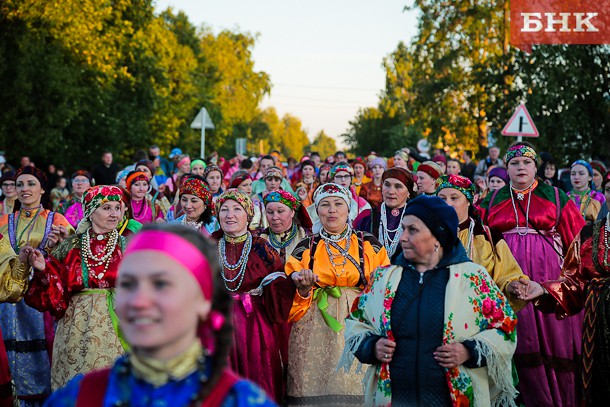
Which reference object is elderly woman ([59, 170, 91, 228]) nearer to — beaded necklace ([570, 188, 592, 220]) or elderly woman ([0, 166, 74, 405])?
elderly woman ([0, 166, 74, 405])

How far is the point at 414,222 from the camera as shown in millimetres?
5293

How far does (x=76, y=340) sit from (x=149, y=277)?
4.84 m

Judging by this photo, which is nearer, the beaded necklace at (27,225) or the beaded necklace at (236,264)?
the beaded necklace at (236,264)

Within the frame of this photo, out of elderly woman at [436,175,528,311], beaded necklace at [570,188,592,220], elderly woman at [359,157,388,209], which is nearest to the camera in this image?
elderly woman at [436,175,528,311]

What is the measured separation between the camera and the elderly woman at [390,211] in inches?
374

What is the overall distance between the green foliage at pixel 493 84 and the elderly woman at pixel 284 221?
1775 cm

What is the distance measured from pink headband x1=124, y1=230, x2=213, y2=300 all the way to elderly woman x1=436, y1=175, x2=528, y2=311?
3754mm

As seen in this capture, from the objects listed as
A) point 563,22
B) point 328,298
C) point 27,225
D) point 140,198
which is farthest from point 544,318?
point 563,22

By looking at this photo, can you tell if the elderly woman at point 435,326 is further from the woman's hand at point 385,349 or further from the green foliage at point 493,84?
the green foliage at point 493,84

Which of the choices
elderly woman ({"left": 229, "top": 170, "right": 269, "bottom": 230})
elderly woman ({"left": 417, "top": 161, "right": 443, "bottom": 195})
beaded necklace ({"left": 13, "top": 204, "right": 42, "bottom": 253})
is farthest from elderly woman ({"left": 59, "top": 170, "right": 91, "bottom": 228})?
elderly woman ({"left": 417, "top": 161, "right": 443, "bottom": 195})

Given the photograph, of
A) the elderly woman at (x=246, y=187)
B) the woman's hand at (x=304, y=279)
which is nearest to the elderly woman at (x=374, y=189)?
the elderly woman at (x=246, y=187)

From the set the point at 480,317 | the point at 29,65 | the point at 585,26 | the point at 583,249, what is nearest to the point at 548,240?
the point at 583,249

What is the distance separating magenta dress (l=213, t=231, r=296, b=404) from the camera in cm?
789

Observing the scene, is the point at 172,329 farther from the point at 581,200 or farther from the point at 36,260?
the point at 581,200
